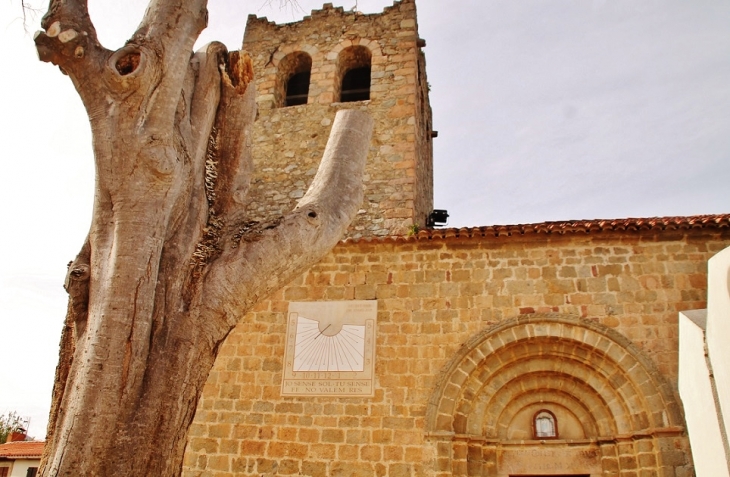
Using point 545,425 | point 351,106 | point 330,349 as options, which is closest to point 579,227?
point 545,425

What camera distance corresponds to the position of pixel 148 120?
3160mm

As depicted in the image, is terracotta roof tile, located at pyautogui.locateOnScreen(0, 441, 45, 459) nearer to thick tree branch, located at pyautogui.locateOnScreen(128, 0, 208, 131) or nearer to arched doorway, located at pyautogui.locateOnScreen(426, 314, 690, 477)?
arched doorway, located at pyautogui.locateOnScreen(426, 314, 690, 477)

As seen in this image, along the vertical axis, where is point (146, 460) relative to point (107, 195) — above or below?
below

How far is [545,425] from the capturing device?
7523mm

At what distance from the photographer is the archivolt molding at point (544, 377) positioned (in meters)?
7.06

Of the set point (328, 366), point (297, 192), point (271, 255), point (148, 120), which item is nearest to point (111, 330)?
point (271, 255)

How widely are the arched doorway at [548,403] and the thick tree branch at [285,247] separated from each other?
13.4 feet

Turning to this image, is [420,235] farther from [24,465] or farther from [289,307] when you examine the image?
[24,465]

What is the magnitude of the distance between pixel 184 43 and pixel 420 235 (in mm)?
5033

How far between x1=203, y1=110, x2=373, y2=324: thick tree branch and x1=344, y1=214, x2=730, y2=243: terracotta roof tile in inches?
158

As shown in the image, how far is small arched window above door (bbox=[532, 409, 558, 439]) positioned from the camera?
7461 mm

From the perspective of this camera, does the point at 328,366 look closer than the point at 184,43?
No

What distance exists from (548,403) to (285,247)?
5568 millimetres

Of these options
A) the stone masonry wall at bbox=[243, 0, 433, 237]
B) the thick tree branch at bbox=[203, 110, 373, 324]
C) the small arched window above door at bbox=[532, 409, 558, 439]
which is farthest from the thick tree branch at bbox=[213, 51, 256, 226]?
the stone masonry wall at bbox=[243, 0, 433, 237]
